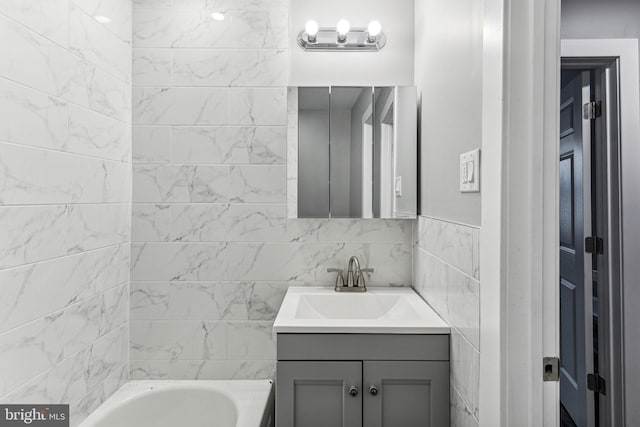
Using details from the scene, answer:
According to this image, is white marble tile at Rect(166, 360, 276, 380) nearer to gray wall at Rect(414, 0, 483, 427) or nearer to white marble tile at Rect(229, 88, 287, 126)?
gray wall at Rect(414, 0, 483, 427)

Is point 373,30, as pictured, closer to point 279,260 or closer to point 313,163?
point 313,163

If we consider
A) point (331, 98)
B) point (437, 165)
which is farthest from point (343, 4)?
point (437, 165)

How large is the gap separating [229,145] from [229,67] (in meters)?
0.38

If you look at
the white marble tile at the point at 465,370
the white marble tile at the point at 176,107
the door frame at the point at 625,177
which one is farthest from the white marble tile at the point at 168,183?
the door frame at the point at 625,177

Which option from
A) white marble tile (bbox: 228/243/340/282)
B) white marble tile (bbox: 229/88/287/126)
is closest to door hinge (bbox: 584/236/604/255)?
white marble tile (bbox: 228/243/340/282)

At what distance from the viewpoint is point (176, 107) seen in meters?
1.89

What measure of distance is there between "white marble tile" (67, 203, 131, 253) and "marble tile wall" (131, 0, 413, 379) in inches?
3.2

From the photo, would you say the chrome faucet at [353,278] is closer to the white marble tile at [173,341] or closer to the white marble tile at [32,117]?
the white marble tile at [173,341]

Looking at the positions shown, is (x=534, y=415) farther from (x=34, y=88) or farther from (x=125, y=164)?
(x=125, y=164)

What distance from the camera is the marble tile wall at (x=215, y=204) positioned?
1.89m

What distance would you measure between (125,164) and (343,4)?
4.28 feet

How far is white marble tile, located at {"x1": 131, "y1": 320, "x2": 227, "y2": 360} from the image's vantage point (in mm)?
1908

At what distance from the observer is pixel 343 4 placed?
6.35 feet

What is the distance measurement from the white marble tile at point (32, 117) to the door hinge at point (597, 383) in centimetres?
255
